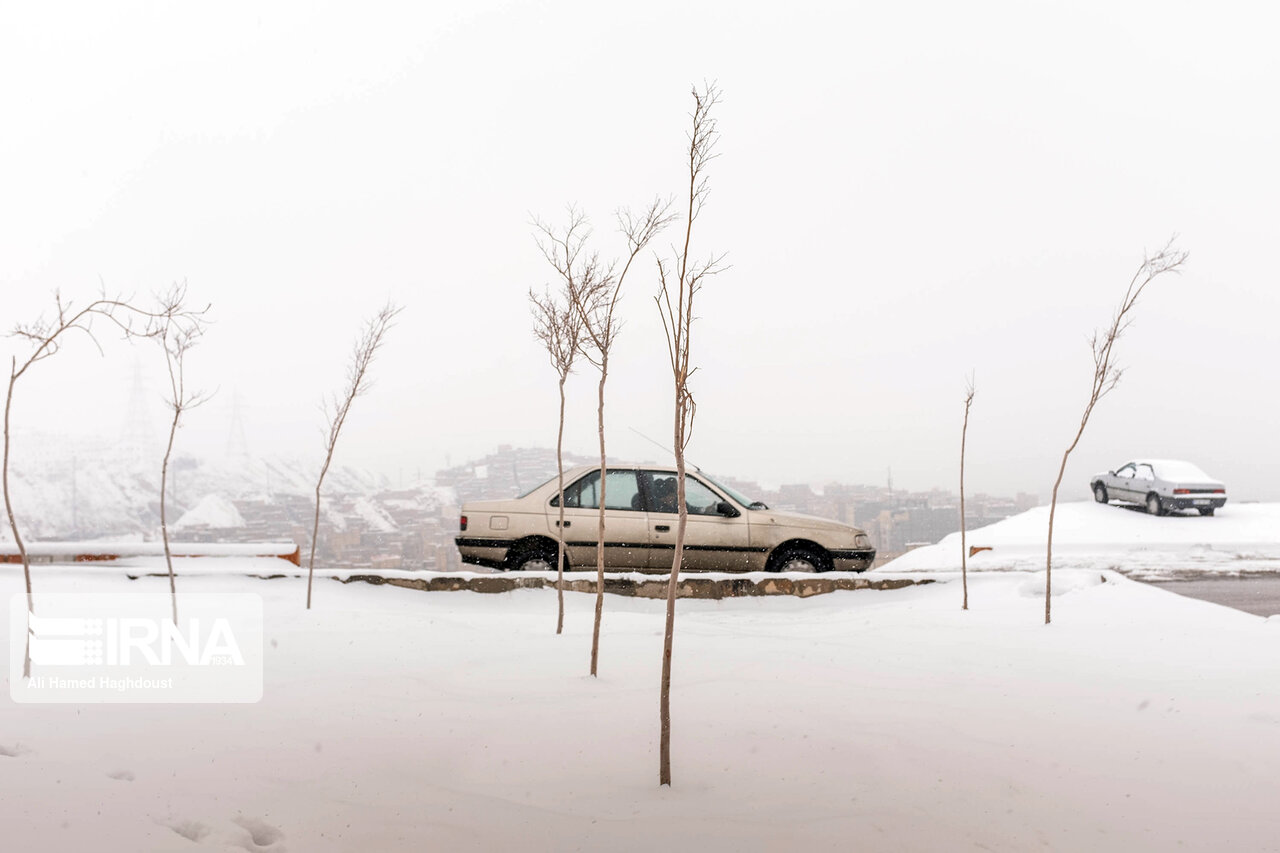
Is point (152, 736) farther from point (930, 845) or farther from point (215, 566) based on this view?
point (215, 566)

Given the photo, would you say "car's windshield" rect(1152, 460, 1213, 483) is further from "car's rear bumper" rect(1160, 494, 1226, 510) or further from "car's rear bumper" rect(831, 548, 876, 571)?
"car's rear bumper" rect(831, 548, 876, 571)

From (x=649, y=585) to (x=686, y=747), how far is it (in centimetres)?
464

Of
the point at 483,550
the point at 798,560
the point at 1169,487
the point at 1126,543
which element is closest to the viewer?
the point at 483,550

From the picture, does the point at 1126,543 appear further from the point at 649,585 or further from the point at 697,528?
the point at 649,585

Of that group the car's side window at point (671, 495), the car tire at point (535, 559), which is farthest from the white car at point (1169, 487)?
the car tire at point (535, 559)

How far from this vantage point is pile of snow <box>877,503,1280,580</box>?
41.0ft

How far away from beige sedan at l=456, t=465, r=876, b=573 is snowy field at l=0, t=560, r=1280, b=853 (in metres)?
1.46

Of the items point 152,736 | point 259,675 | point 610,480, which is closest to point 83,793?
point 152,736

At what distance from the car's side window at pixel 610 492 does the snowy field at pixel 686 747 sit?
1685mm

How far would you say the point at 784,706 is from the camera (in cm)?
553

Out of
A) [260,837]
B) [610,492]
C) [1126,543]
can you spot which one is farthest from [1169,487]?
[260,837]

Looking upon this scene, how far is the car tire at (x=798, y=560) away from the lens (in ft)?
32.1

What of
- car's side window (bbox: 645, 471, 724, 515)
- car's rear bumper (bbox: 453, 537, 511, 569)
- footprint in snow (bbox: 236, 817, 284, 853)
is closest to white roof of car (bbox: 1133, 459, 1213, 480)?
car's side window (bbox: 645, 471, 724, 515)

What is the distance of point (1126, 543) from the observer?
46.9 feet
